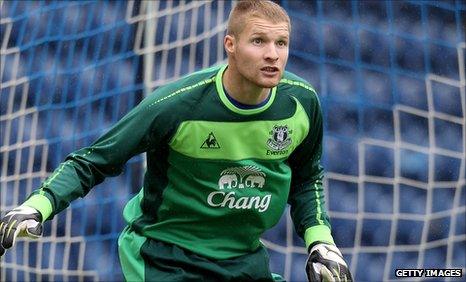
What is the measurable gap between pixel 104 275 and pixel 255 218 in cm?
275

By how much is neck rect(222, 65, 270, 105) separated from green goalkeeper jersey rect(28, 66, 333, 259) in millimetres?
31

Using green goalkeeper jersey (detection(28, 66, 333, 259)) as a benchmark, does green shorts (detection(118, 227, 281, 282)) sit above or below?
below

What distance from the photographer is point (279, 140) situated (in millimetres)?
4375

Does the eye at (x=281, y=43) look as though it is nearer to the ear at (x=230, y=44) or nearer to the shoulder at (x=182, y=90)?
the ear at (x=230, y=44)

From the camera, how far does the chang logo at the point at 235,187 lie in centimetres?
431

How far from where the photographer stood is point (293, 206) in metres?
4.61

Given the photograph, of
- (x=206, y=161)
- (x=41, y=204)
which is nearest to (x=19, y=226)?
(x=41, y=204)

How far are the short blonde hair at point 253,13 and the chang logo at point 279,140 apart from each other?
1.24 ft

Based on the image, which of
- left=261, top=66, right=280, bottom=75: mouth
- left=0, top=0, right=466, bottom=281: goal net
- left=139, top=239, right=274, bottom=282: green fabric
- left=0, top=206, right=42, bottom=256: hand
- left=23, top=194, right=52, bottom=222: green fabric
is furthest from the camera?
left=0, top=0, right=466, bottom=281: goal net

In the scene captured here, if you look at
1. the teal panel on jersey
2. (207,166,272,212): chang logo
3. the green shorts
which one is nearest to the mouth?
the teal panel on jersey

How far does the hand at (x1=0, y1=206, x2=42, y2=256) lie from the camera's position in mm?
3939

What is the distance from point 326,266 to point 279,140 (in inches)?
20.4

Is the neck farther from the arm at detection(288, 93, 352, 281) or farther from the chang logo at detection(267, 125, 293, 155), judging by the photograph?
the arm at detection(288, 93, 352, 281)

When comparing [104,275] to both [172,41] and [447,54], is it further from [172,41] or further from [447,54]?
[447,54]
